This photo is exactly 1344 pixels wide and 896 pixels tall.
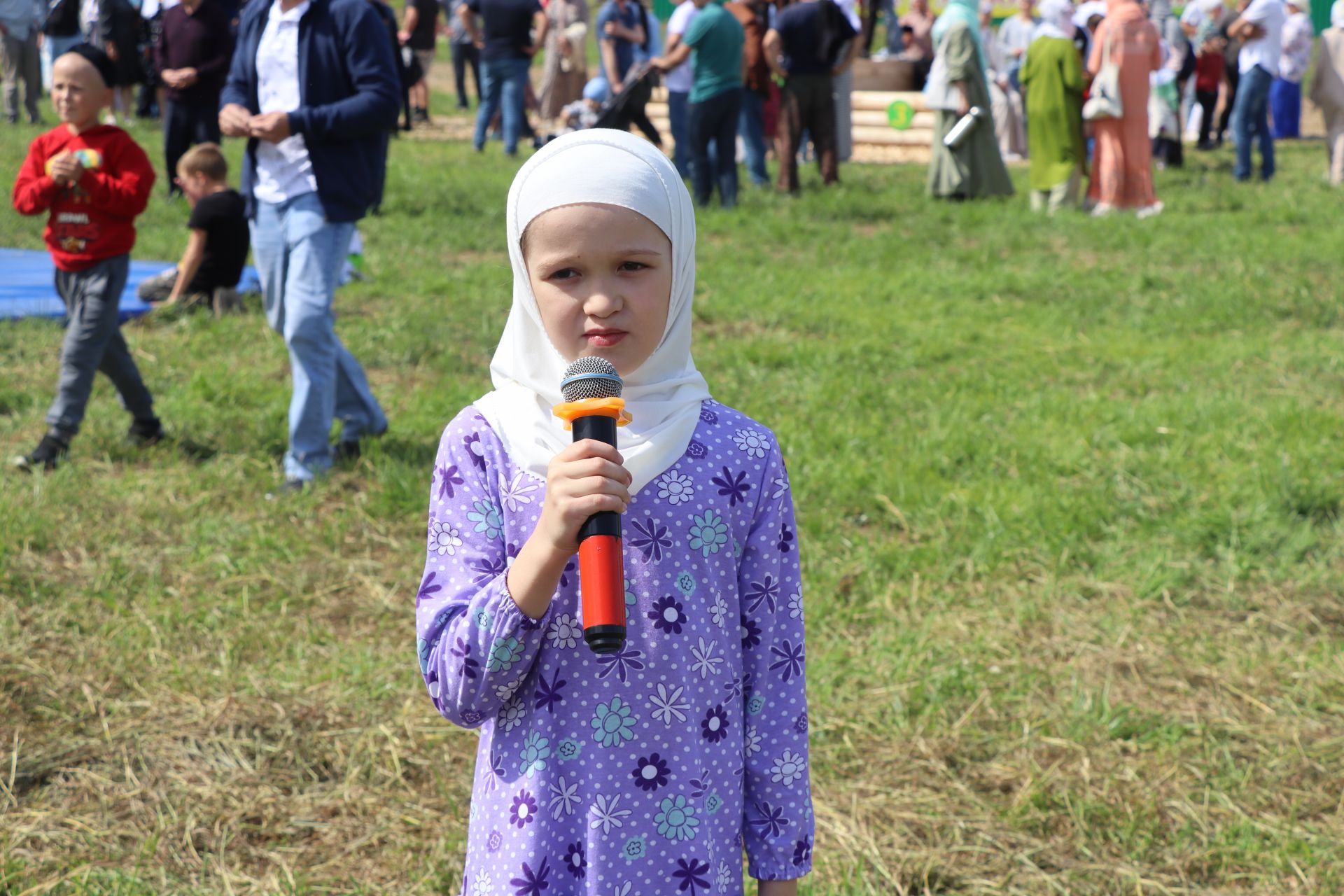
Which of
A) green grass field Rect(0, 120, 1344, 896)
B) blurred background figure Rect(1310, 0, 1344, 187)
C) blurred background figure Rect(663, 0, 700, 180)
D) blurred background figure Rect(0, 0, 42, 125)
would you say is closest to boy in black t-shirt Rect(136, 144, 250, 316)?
green grass field Rect(0, 120, 1344, 896)

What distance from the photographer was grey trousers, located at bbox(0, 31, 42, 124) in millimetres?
16594

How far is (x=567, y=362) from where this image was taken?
174 cm

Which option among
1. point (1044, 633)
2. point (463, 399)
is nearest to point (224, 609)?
point (463, 399)

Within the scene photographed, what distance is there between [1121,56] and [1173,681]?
8.78m

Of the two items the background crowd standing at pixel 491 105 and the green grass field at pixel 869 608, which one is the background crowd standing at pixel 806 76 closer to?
the background crowd standing at pixel 491 105

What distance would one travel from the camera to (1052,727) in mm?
3750

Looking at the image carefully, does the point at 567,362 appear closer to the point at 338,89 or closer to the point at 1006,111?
the point at 338,89

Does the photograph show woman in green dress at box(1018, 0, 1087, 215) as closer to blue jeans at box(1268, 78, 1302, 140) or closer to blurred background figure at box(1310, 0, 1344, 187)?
blurred background figure at box(1310, 0, 1344, 187)

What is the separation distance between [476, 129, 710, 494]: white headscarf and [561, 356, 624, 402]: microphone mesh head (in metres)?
0.15

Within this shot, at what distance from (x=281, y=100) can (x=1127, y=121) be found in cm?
868

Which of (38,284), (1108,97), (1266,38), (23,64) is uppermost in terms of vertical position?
(23,64)

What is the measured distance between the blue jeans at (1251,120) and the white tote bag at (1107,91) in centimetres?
329

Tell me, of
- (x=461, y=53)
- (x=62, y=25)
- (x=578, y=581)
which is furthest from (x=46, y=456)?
(x=461, y=53)

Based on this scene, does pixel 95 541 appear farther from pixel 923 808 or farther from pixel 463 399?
pixel 923 808
